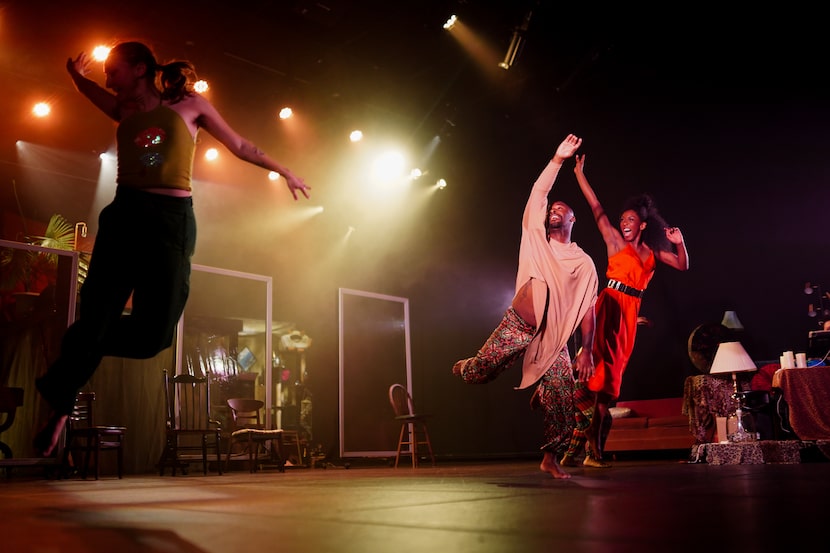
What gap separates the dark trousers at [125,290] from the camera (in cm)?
210

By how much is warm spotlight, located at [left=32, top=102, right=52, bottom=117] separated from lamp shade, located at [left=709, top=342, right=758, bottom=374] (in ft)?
23.9

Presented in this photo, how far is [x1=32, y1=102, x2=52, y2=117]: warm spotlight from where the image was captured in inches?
296

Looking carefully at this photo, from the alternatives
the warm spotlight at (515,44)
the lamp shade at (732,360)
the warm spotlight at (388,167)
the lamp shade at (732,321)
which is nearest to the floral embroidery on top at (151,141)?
the lamp shade at (732,360)

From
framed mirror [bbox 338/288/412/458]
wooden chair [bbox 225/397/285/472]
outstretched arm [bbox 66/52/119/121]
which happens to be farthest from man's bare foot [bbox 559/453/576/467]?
framed mirror [bbox 338/288/412/458]

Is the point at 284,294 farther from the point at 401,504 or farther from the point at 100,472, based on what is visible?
the point at 401,504

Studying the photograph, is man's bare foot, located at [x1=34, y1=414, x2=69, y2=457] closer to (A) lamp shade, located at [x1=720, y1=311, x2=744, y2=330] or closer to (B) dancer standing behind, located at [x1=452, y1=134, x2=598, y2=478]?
(B) dancer standing behind, located at [x1=452, y1=134, x2=598, y2=478]

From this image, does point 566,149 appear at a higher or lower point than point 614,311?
higher

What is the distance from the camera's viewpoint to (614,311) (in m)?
4.67

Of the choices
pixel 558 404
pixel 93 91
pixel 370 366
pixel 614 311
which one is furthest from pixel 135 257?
pixel 370 366

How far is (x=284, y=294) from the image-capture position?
991 cm

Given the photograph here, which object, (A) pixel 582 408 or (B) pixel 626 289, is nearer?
(A) pixel 582 408

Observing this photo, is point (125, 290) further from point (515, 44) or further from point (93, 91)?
point (515, 44)

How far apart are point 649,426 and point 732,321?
5.19 feet

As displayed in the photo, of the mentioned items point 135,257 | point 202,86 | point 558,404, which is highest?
point 202,86
